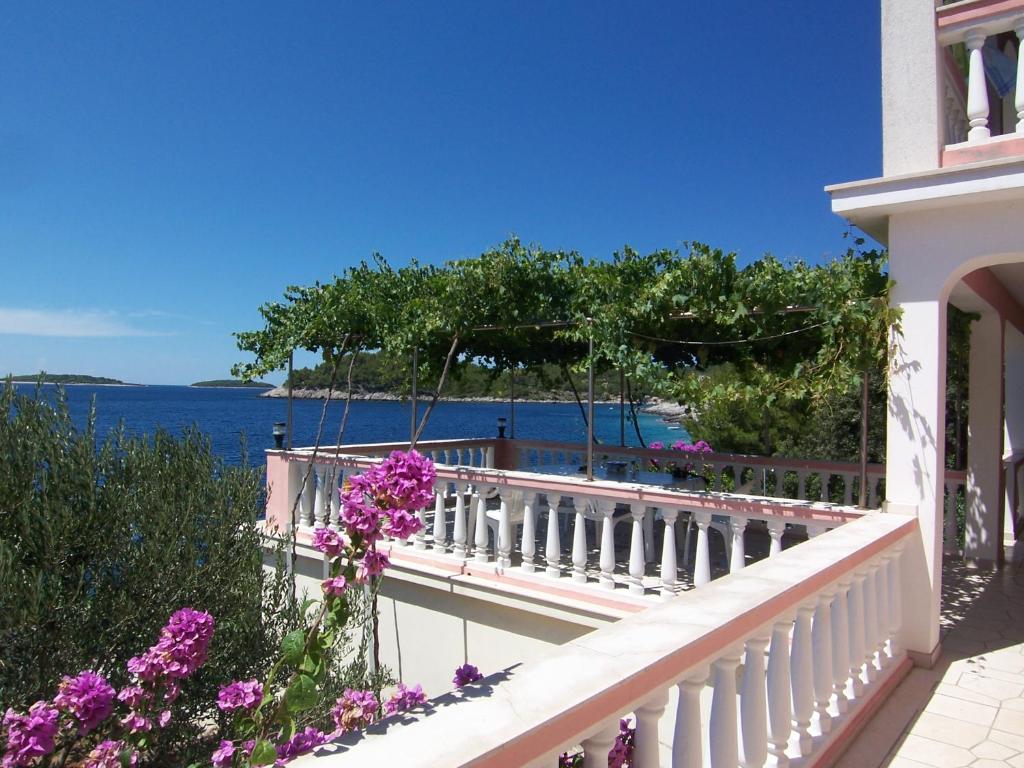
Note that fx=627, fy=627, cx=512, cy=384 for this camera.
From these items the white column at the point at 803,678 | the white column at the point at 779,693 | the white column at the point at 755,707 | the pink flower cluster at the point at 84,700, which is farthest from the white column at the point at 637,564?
the pink flower cluster at the point at 84,700

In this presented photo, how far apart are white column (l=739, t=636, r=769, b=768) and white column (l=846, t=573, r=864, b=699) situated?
1028 millimetres

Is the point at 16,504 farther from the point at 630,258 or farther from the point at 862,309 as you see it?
the point at 862,309

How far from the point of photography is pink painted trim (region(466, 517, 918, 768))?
98cm

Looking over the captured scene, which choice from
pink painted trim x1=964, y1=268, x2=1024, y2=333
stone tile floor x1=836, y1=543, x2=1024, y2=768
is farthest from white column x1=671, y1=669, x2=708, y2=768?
pink painted trim x1=964, y1=268, x2=1024, y2=333

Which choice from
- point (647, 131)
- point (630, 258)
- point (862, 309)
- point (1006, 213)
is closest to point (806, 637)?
point (862, 309)

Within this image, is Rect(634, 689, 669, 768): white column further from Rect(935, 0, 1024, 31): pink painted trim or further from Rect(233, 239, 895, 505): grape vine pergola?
Rect(935, 0, 1024, 31): pink painted trim

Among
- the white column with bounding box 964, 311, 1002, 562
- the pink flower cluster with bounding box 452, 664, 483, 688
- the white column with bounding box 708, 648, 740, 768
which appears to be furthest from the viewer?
the white column with bounding box 964, 311, 1002, 562

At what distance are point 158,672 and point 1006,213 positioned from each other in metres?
4.32

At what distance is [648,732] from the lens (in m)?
1.33

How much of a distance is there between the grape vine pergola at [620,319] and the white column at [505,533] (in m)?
0.89

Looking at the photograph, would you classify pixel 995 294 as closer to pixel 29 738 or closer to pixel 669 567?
pixel 669 567

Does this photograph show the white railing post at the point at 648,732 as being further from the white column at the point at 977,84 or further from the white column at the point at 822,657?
the white column at the point at 977,84

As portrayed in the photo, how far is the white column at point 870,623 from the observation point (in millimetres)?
2832

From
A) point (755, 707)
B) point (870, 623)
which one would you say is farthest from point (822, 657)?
point (870, 623)
